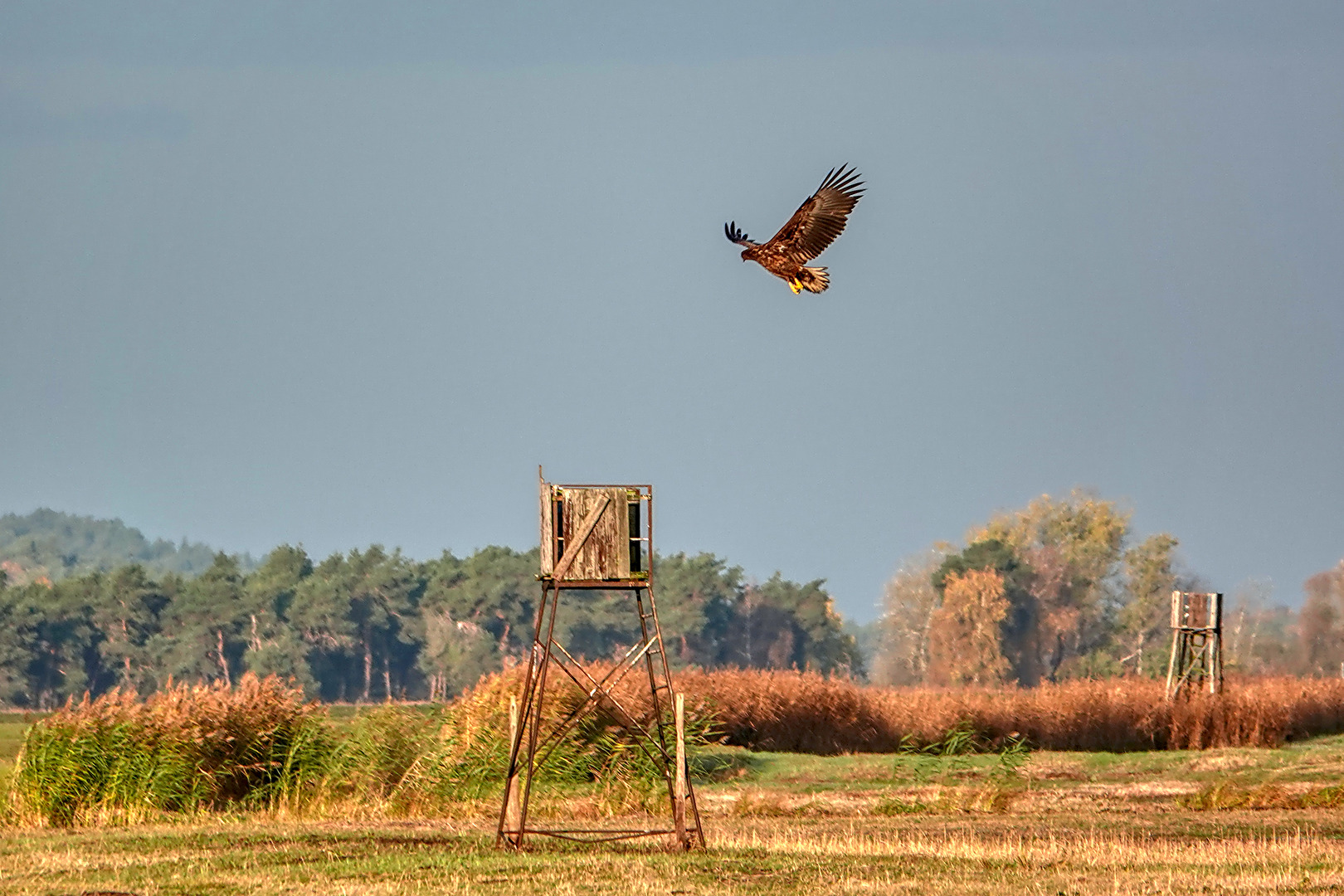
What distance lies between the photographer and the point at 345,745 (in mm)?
28125

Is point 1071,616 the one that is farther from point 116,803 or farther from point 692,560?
point 116,803

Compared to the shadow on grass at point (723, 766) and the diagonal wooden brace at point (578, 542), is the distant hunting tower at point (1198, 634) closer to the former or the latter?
Result: the shadow on grass at point (723, 766)

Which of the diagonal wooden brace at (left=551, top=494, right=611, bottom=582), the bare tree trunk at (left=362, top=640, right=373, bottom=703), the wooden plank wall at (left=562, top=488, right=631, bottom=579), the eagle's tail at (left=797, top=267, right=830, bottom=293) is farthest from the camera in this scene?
the bare tree trunk at (left=362, top=640, right=373, bottom=703)

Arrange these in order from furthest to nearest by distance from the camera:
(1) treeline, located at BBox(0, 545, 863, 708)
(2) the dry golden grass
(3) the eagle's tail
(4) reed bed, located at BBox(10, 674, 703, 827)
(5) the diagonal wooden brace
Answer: (1) treeline, located at BBox(0, 545, 863, 708)
(2) the dry golden grass
(4) reed bed, located at BBox(10, 674, 703, 827)
(5) the diagonal wooden brace
(3) the eagle's tail

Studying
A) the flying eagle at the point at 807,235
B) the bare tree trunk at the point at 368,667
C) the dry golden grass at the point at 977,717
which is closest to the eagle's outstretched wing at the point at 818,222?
the flying eagle at the point at 807,235

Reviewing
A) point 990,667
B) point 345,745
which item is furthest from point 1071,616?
point 345,745

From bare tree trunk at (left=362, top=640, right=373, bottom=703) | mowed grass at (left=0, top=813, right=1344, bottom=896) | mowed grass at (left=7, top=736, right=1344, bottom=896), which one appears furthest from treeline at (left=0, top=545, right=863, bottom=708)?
mowed grass at (left=0, top=813, right=1344, bottom=896)

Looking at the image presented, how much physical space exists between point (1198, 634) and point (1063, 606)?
2284 inches

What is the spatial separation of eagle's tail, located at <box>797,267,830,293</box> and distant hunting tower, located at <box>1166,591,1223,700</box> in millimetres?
32193

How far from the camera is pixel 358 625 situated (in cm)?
10750

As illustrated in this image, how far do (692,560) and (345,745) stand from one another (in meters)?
84.5

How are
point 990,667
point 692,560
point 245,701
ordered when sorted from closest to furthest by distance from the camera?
1. point 245,701
2. point 990,667
3. point 692,560

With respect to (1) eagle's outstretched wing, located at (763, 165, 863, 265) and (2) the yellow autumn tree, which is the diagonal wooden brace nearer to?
(1) eagle's outstretched wing, located at (763, 165, 863, 265)

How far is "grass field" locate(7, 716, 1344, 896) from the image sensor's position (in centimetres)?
1786
